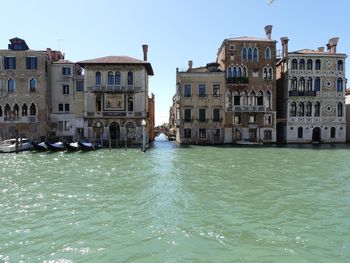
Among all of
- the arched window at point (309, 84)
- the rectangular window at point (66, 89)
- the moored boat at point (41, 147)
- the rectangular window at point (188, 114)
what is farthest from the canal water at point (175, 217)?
the arched window at point (309, 84)

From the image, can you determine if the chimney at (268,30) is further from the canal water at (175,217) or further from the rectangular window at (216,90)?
the canal water at (175,217)

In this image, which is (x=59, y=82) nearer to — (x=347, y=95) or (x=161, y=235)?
(x=161, y=235)

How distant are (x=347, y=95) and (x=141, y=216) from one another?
108ft

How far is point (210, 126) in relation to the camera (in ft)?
93.2

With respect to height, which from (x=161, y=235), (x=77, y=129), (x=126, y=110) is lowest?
(x=161, y=235)

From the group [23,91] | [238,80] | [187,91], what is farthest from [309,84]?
[23,91]

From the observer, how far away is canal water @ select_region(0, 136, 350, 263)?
4.80 metres

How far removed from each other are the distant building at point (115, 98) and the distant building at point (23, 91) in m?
3.67

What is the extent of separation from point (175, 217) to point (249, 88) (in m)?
23.9

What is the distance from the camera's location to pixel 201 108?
28500mm

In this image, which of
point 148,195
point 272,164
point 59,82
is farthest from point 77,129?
point 148,195

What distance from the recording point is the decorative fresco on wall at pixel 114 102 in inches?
1049

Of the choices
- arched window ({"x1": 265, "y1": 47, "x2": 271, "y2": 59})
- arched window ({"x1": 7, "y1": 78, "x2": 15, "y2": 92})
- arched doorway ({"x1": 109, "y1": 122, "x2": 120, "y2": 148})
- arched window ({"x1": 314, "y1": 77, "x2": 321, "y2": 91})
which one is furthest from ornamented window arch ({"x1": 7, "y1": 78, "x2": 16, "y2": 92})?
arched window ({"x1": 314, "y1": 77, "x2": 321, "y2": 91})

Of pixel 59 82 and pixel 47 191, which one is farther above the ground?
pixel 59 82
